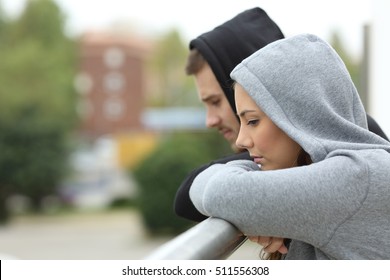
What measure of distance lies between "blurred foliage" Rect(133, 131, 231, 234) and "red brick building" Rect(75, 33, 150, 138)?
27466 mm

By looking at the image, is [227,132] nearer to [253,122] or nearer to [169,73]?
[253,122]

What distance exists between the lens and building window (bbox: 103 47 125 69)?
40.7 m

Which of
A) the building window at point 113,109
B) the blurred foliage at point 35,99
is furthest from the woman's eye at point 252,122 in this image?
the building window at point 113,109

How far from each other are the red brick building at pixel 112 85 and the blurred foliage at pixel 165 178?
2747 cm

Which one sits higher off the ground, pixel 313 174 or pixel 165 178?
pixel 313 174

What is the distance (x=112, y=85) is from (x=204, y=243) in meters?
41.1

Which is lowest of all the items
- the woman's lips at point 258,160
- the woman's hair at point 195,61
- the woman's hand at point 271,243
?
the woman's hand at point 271,243

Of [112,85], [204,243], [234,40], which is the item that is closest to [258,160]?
[204,243]

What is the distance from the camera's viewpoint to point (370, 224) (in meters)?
1.11

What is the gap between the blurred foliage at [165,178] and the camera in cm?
1249

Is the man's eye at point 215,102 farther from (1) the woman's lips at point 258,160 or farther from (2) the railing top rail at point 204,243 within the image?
(2) the railing top rail at point 204,243

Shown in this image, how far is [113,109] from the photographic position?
1626 inches

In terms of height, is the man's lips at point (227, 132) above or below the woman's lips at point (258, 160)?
below
